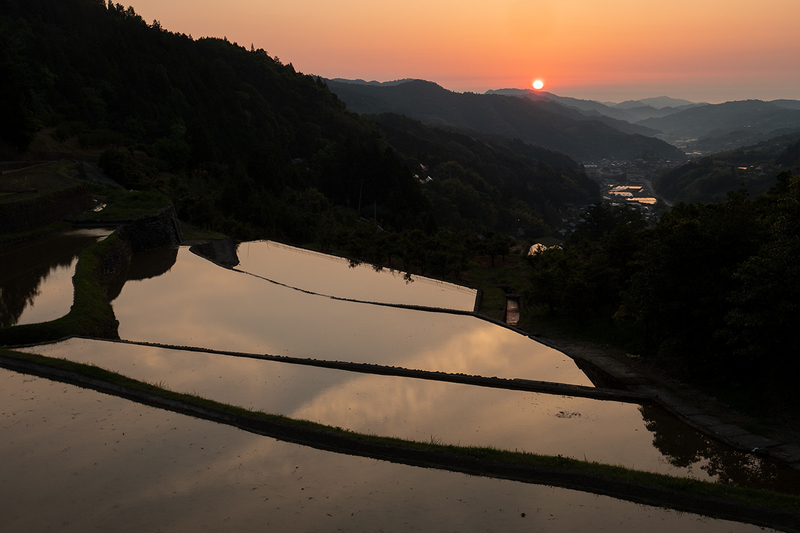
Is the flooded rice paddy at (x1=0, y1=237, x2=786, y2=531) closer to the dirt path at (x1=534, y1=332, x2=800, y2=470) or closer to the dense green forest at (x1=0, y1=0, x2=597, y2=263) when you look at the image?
the dirt path at (x1=534, y1=332, x2=800, y2=470)

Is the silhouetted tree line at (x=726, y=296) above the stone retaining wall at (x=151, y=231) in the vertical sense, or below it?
above

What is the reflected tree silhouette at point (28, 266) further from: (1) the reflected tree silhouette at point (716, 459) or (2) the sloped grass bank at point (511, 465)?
(1) the reflected tree silhouette at point (716, 459)

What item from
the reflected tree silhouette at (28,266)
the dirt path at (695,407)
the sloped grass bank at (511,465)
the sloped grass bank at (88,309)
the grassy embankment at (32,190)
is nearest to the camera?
the sloped grass bank at (511,465)

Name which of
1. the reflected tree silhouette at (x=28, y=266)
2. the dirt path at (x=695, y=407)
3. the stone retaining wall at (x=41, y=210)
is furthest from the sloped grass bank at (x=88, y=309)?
the dirt path at (x=695, y=407)

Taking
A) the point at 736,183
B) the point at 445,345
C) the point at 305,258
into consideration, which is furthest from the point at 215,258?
the point at 736,183

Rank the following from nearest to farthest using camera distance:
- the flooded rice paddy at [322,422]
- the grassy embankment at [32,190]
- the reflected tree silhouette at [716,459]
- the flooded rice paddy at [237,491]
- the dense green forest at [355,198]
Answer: the flooded rice paddy at [237,491], the flooded rice paddy at [322,422], the reflected tree silhouette at [716,459], the dense green forest at [355,198], the grassy embankment at [32,190]

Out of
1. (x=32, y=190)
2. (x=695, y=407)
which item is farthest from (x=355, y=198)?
(x=695, y=407)

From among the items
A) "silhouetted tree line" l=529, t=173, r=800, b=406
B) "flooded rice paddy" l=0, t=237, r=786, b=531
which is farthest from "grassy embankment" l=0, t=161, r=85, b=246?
"silhouetted tree line" l=529, t=173, r=800, b=406
